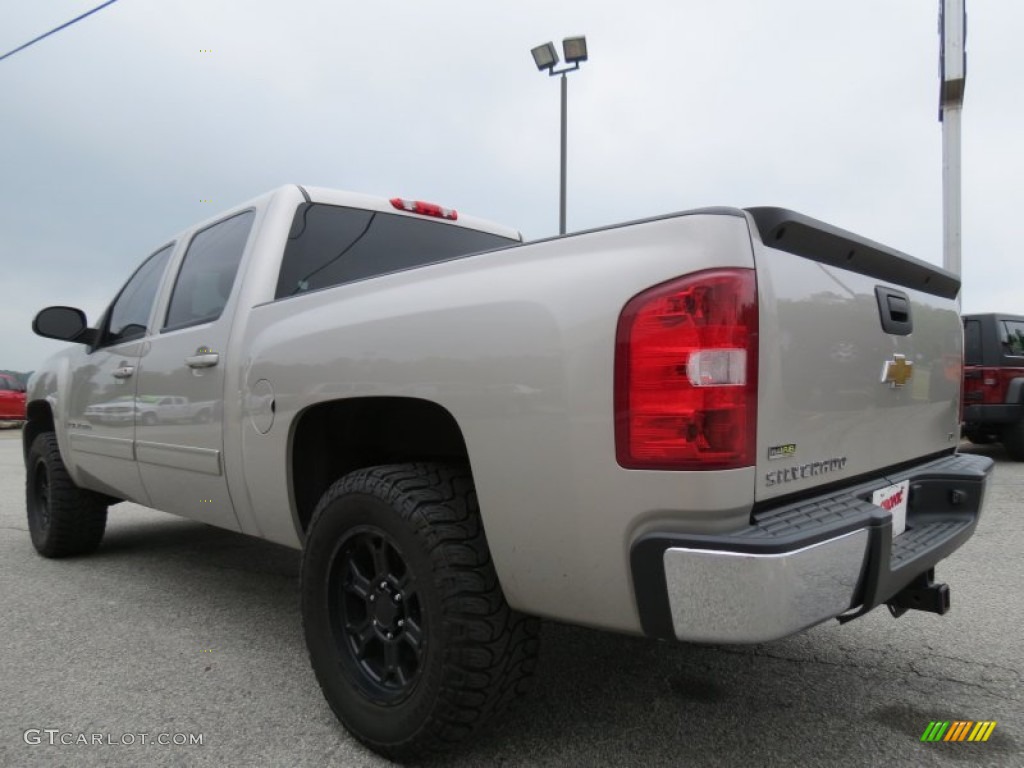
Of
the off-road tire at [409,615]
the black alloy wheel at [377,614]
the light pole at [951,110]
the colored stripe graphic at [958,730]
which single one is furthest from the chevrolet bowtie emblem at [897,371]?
the light pole at [951,110]

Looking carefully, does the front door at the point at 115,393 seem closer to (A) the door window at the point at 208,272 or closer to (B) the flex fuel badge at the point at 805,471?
(A) the door window at the point at 208,272

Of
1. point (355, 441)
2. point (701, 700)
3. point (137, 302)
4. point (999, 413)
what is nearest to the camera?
point (701, 700)

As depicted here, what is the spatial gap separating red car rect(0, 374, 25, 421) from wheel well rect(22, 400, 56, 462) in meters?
16.9

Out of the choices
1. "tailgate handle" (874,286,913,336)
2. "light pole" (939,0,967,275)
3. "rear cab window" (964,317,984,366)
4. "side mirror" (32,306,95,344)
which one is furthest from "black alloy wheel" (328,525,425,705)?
"light pole" (939,0,967,275)

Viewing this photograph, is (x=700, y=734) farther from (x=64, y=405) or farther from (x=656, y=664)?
(x=64, y=405)

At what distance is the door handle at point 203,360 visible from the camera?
293 centimetres

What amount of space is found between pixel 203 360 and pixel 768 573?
2360 mm

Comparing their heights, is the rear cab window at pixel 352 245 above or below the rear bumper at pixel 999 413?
above

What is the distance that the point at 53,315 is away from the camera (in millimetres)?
4023

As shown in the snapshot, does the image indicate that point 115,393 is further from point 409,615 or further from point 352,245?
point 409,615

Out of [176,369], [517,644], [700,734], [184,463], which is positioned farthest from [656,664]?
[176,369]

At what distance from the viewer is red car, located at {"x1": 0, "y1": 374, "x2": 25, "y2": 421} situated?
19.0 m

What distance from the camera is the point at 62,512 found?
447cm

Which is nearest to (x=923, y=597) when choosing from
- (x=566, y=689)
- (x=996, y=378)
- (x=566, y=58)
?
(x=566, y=689)
